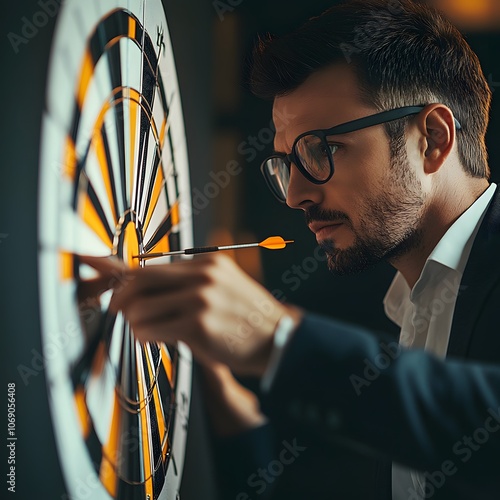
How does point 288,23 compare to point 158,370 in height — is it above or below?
above

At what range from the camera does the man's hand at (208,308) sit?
650 mm

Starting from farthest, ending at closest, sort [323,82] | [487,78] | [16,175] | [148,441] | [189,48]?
[487,78] < [189,48] < [323,82] < [148,441] < [16,175]

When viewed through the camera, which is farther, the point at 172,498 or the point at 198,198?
the point at 198,198

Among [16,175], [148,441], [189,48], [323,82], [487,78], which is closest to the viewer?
[16,175]

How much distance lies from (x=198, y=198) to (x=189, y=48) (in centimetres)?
28

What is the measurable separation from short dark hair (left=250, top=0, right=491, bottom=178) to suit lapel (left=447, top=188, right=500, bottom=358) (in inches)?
7.4

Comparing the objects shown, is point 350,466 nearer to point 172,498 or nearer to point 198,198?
point 172,498

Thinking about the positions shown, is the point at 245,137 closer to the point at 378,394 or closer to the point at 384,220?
the point at 384,220

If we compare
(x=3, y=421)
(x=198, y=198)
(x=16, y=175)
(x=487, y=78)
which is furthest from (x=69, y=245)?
(x=487, y=78)

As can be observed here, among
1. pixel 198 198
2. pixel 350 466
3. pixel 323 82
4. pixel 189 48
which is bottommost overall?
pixel 350 466

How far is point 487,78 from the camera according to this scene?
1374mm

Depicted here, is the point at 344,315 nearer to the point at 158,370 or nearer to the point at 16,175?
the point at 158,370

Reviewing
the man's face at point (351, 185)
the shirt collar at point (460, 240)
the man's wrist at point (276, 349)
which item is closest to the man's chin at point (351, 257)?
the man's face at point (351, 185)

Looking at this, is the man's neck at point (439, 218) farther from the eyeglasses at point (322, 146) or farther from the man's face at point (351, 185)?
the eyeglasses at point (322, 146)
